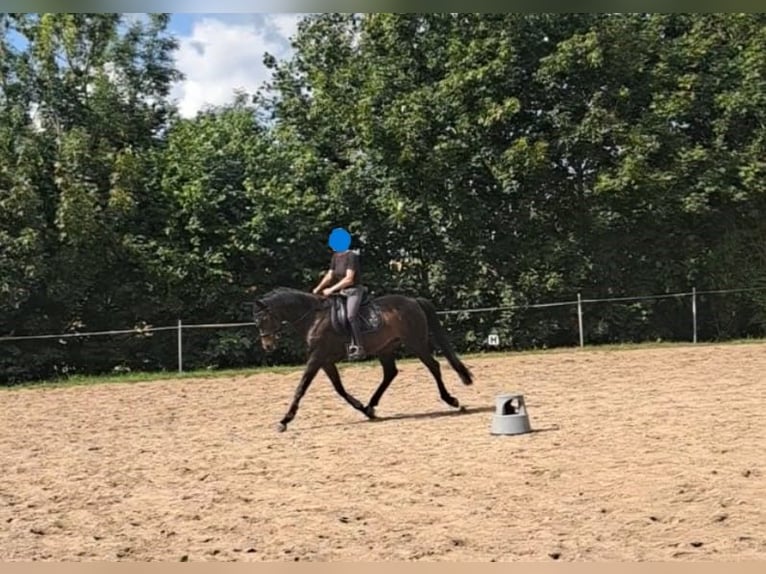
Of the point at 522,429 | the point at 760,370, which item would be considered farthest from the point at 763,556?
the point at 760,370

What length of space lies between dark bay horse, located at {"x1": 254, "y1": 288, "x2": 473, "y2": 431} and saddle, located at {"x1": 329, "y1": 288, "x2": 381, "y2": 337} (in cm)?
3

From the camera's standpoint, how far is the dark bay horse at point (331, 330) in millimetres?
8422

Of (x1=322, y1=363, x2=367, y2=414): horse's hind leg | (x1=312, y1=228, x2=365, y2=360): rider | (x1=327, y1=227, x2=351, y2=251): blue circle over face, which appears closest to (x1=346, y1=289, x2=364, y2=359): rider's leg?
(x1=312, y1=228, x2=365, y2=360): rider

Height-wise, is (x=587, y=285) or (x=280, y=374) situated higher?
(x=587, y=285)

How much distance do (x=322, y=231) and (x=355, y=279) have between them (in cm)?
987

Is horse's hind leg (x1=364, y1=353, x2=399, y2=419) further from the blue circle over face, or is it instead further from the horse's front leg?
Answer: the blue circle over face

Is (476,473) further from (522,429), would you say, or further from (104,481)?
(104,481)

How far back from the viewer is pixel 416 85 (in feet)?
62.6

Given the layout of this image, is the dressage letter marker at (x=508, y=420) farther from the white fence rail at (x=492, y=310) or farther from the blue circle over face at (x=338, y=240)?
the white fence rail at (x=492, y=310)

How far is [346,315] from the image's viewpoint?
8484 millimetres

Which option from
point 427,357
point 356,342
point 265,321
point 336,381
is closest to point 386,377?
point 427,357

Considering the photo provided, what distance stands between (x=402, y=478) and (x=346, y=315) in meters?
2.64

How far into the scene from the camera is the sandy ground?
446 cm

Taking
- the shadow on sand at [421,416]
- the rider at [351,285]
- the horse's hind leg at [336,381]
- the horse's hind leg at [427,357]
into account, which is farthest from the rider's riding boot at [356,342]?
the shadow on sand at [421,416]
